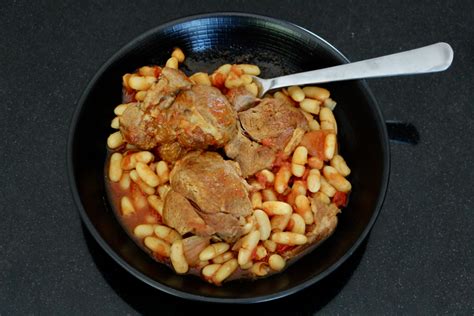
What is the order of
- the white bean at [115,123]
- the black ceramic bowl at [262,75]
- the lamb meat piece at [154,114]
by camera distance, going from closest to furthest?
the black ceramic bowl at [262,75], the lamb meat piece at [154,114], the white bean at [115,123]

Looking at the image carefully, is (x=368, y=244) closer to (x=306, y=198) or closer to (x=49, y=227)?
(x=306, y=198)

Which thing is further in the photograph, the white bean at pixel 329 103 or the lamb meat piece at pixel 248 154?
the white bean at pixel 329 103

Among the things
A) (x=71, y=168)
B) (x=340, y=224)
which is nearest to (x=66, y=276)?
(x=71, y=168)

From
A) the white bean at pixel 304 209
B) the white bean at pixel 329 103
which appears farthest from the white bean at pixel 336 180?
the white bean at pixel 329 103

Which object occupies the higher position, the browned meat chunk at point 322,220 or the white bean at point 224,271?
the browned meat chunk at point 322,220

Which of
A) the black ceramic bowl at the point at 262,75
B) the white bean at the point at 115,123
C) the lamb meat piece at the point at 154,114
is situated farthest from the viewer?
the white bean at the point at 115,123

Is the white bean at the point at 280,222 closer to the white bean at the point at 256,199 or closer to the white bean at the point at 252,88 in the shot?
the white bean at the point at 256,199

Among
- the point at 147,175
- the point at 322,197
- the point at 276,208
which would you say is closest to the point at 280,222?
the point at 276,208

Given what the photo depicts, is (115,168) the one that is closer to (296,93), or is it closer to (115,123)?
(115,123)
